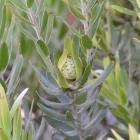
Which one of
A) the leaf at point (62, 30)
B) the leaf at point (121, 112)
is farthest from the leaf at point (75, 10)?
the leaf at point (62, 30)

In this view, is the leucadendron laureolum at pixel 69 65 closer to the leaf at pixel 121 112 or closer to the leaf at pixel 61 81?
the leaf at pixel 61 81

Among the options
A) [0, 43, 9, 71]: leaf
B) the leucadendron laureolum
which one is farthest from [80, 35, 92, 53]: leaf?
[0, 43, 9, 71]: leaf

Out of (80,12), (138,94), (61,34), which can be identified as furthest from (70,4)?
(61,34)

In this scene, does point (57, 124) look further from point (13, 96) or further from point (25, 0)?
point (25, 0)

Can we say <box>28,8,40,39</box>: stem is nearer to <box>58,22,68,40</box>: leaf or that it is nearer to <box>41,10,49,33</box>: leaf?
<box>41,10,49,33</box>: leaf

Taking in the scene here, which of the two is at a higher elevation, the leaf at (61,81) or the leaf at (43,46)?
the leaf at (43,46)

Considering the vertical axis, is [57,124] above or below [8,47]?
below
